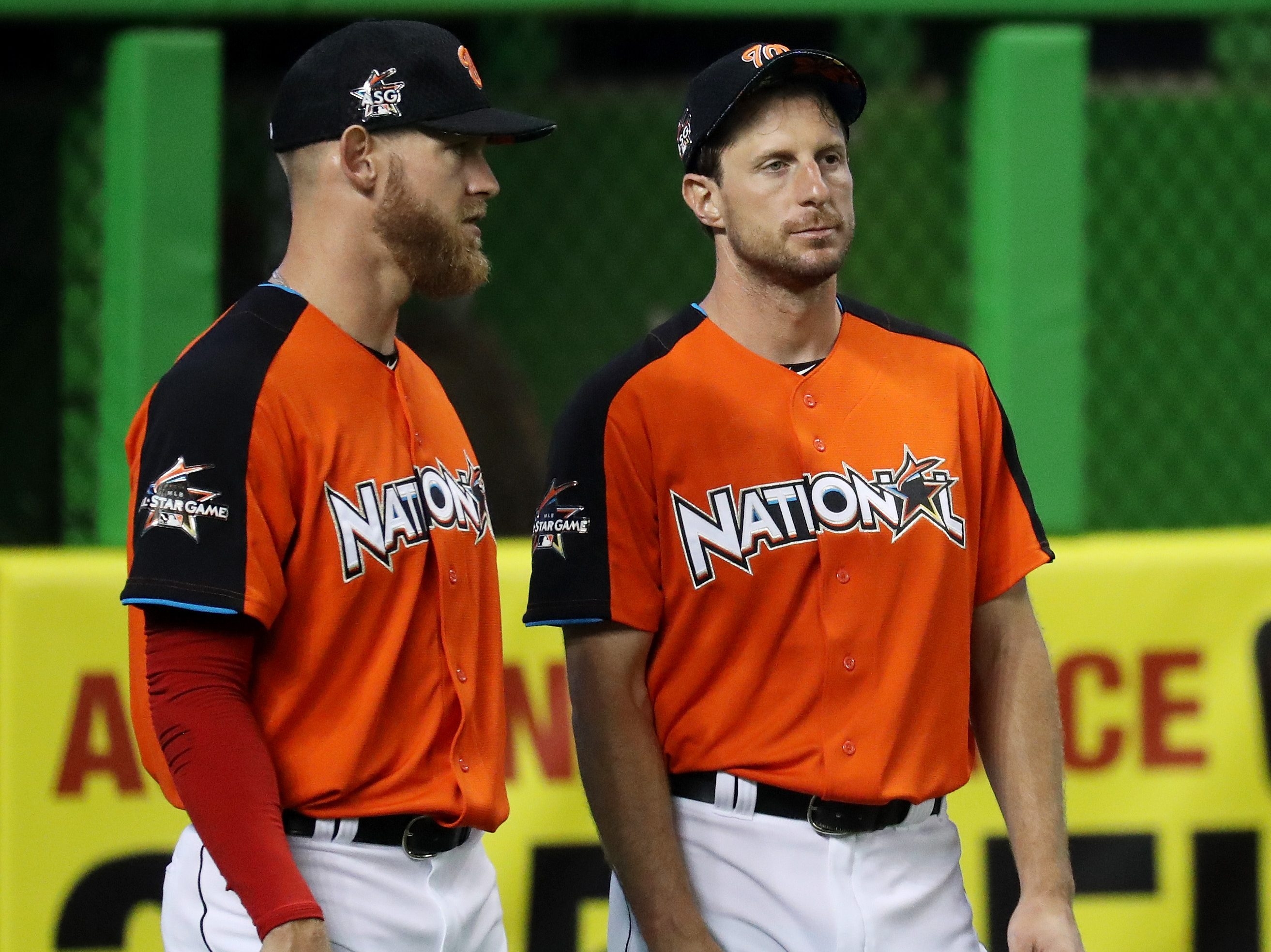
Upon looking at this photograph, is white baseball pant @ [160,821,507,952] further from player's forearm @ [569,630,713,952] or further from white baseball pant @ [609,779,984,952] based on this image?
white baseball pant @ [609,779,984,952]

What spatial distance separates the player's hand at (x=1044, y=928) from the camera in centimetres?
242

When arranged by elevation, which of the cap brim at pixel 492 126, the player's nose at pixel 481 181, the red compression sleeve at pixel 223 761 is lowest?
the red compression sleeve at pixel 223 761

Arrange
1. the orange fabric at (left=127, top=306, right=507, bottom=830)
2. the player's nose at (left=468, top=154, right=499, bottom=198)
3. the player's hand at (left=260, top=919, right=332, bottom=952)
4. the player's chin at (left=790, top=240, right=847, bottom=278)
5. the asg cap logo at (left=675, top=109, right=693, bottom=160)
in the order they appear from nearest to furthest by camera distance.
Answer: the player's hand at (left=260, top=919, right=332, bottom=952) → the orange fabric at (left=127, top=306, right=507, bottom=830) → the player's nose at (left=468, top=154, right=499, bottom=198) → the player's chin at (left=790, top=240, right=847, bottom=278) → the asg cap logo at (left=675, top=109, right=693, bottom=160)

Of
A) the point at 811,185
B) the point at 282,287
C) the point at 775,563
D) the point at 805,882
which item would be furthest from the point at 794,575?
the point at 282,287

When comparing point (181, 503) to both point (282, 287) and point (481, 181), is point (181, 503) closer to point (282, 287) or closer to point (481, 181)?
point (282, 287)

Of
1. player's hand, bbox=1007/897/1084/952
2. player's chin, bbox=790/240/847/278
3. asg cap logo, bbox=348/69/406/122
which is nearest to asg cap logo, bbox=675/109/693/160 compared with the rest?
player's chin, bbox=790/240/847/278

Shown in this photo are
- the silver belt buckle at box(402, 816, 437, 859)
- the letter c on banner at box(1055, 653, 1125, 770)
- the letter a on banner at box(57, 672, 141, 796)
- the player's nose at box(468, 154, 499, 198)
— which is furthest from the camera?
the letter c on banner at box(1055, 653, 1125, 770)

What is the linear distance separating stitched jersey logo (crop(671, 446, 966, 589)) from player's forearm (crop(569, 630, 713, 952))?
0.22m

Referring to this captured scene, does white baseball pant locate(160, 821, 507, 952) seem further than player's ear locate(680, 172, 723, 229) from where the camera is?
No

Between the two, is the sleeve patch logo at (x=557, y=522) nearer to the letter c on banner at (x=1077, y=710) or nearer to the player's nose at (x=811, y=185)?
the player's nose at (x=811, y=185)

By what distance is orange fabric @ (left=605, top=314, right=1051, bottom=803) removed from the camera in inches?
95.1

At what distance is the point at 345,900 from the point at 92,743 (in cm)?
157

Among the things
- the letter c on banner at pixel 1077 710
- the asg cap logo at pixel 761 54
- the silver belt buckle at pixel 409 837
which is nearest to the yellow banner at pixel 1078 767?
the letter c on banner at pixel 1077 710

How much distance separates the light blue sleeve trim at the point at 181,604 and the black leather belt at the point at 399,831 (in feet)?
1.07
